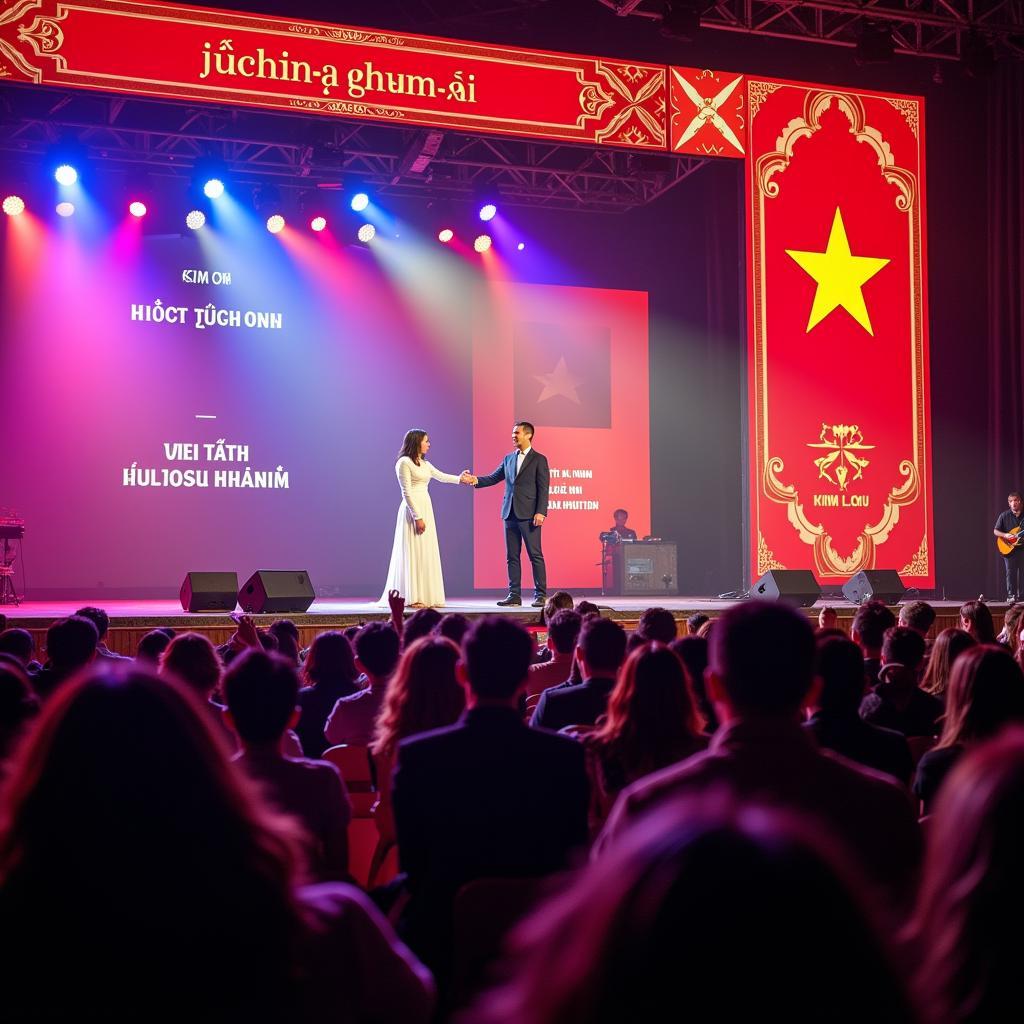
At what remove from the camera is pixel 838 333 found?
10.7 m

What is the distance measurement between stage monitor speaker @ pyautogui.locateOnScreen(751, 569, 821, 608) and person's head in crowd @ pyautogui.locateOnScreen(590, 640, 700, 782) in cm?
724

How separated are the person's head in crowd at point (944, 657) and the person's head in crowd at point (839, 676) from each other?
52.3 inches

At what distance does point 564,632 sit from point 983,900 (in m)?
3.51

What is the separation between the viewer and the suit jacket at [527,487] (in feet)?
31.8

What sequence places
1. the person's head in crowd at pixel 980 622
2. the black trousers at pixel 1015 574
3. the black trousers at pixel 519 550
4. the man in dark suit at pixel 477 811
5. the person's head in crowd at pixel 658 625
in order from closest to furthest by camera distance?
1. the man in dark suit at pixel 477 811
2. the person's head in crowd at pixel 658 625
3. the person's head in crowd at pixel 980 622
4. the black trousers at pixel 519 550
5. the black trousers at pixel 1015 574

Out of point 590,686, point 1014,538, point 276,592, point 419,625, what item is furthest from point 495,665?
point 1014,538

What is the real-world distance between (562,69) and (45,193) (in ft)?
18.3

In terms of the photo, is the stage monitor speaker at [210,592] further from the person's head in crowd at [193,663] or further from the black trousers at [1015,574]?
the black trousers at [1015,574]

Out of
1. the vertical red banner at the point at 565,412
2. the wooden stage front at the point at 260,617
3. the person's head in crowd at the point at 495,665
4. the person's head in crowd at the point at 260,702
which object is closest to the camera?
the person's head in crowd at the point at 260,702

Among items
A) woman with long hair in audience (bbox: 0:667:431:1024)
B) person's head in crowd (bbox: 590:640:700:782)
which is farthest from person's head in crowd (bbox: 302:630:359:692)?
woman with long hair in audience (bbox: 0:667:431:1024)

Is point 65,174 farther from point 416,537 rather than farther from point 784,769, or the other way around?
point 784,769

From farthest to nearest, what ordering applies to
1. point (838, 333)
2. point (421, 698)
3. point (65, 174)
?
1. point (65, 174)
2. point (838, 333)
3. point (421, 698)

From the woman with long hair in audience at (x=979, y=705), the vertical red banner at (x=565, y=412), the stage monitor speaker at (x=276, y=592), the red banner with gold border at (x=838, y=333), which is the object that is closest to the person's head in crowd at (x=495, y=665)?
the woman with long hair in audience at (x=979, y=705)

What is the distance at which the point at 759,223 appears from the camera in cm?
1052
